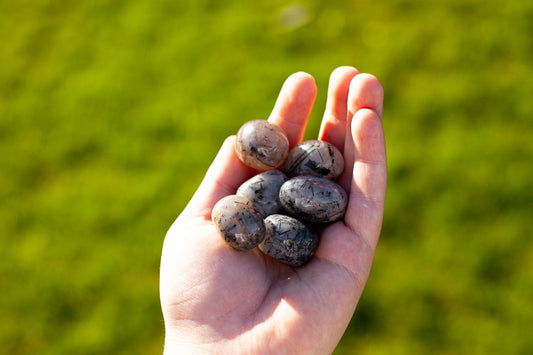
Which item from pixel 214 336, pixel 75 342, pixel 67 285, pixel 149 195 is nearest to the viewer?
pixel 214 336

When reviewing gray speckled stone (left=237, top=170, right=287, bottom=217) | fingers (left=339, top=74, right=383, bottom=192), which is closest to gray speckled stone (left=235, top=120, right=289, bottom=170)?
gray speckled stone (left=237, top=170, right=287, bottom=217)

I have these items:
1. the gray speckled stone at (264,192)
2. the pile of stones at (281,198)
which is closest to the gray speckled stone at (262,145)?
the pile of stones at (281,198)

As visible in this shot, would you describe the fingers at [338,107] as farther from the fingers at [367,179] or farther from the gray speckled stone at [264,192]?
the gray speckled stone at [264,192]

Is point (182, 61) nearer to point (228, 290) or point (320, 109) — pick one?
point (320, 109)

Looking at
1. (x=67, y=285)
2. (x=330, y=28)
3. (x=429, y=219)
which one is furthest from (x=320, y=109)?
(x=67, y=285)

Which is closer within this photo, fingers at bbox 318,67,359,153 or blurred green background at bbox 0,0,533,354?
fingers at bbox 318,67,359,153

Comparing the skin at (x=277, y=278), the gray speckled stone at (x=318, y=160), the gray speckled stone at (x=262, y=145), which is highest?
the gray speckled stone at (x=262, y=145)

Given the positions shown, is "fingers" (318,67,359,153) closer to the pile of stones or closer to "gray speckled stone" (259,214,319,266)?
the pile of stones
